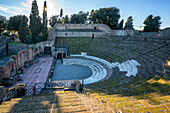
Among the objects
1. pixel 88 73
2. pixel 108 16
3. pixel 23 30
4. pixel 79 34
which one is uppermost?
pixel 108 16

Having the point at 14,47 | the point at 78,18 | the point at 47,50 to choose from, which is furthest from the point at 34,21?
the point at 78,18

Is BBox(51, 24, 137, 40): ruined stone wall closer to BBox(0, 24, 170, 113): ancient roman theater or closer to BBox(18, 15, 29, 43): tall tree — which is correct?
BBox(0, 24, 170, 113): ancient roman theater

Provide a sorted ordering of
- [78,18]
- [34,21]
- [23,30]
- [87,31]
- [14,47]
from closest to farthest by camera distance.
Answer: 1. [14,47]
2. [34,21]
3. [23,30]
4. [87,31]
5. [78,18]

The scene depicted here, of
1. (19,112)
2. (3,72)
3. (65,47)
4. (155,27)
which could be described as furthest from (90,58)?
(155,27)

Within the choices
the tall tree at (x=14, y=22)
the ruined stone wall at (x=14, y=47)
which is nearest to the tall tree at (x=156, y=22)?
the ruined stone wall at (x=14, y=47)

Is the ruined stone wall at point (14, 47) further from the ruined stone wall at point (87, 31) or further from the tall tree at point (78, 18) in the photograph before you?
the tall tree at point (78, 18)

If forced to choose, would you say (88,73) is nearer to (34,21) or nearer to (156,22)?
(34,21)

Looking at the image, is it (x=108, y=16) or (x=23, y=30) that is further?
(x=108, y=16)

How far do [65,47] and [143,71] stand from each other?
57.3ft

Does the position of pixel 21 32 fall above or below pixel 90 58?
above

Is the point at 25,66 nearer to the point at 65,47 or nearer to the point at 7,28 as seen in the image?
the point at 65,47

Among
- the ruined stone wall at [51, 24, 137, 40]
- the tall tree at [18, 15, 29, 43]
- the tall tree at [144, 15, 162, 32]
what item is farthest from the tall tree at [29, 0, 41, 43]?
the tall tree at [144, 15, 162, 32]

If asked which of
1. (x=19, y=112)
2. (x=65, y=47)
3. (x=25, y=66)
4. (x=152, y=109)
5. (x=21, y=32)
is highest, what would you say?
(x=21, y=32)

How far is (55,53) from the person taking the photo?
68.7 feet
